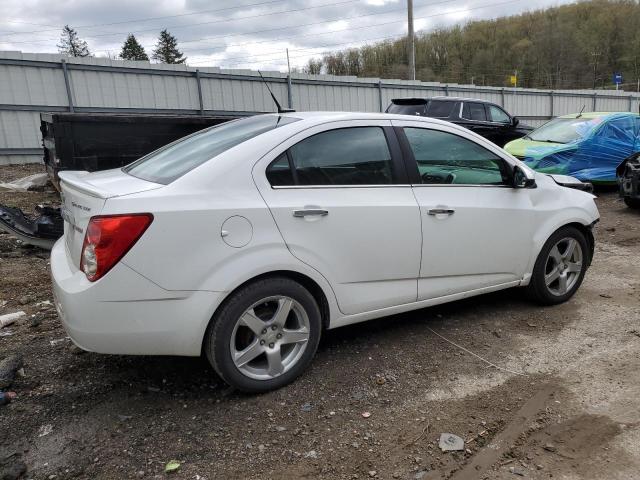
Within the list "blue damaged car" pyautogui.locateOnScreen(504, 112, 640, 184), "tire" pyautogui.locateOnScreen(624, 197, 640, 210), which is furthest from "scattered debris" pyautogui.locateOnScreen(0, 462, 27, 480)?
"blue damaged car" pyautogui.locateOnScreen(504, 112, 640, 184)

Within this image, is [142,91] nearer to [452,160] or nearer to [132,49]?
[452,160]

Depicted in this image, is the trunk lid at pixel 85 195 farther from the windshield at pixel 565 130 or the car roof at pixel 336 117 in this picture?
the windshield at pixel 565 130

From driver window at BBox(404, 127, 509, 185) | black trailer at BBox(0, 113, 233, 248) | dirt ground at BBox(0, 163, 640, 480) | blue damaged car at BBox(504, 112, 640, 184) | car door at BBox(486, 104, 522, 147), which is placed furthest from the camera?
car door at BBox(486, 104, 522, 147)

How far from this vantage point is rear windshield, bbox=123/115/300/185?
2973mm

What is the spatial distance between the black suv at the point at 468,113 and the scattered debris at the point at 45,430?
425 inches

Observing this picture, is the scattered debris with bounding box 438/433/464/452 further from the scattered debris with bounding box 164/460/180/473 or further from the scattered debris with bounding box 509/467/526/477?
the scattered debris with bounding box 164/460/180/473

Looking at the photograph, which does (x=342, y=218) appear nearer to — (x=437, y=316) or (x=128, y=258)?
(x=128, y=258)

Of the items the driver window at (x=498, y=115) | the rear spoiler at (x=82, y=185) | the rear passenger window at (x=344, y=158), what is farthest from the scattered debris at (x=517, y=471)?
the driver window at (x=498, y=115)

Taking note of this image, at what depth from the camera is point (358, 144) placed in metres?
3.33

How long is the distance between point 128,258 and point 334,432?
138 centimetres

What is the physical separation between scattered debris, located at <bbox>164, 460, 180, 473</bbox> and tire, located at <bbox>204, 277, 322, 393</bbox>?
513 mm

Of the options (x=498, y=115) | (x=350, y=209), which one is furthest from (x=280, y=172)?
(x=498, y=115)

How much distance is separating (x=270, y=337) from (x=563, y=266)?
2.77 metres

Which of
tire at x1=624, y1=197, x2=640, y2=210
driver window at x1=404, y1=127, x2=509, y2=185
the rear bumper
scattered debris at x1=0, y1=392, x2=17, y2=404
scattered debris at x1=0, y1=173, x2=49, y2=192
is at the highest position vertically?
driver window at x1=404, y1=127, x2=509, y2=185
